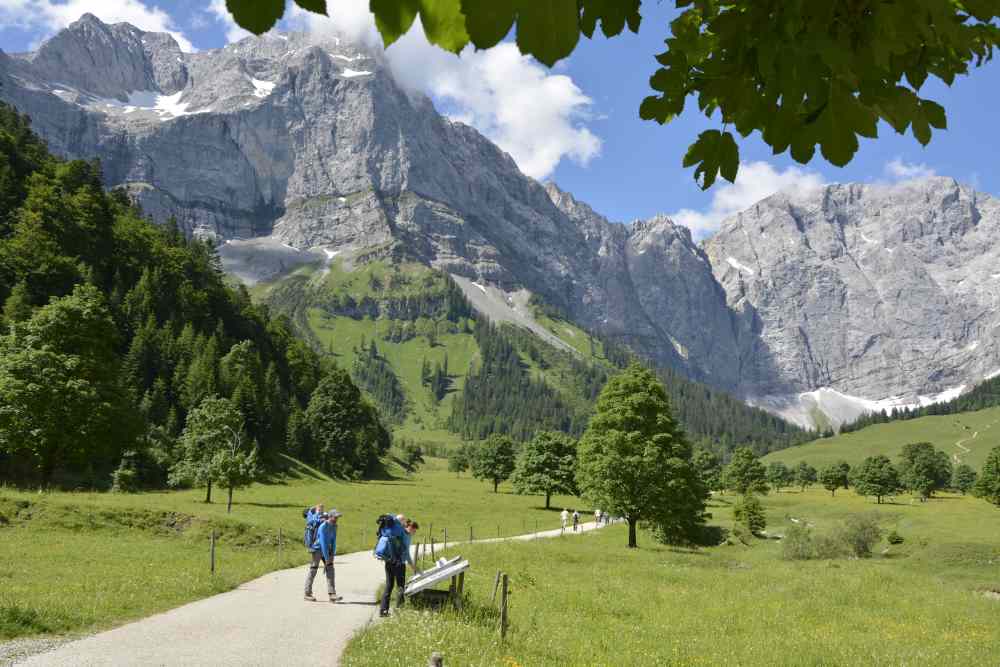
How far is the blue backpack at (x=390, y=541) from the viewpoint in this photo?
1528 cm

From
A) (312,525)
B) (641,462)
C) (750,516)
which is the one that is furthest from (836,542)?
(312,525)

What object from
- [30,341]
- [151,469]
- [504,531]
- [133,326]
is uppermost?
[133,326]

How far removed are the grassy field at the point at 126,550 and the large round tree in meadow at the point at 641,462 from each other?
11361 mm

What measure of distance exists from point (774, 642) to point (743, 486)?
11131 centimetres

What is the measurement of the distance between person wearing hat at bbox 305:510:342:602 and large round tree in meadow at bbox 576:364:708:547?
1101 inches

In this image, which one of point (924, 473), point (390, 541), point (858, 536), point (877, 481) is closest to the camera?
point (390, 541)

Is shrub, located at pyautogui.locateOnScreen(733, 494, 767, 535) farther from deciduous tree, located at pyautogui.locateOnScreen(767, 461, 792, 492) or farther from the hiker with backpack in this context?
deciduous tree, located at pyautogui.locateOnScreen(767, 461, 792, 492)

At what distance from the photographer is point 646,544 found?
47.5 m

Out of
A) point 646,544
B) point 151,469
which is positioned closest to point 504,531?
point 646,544

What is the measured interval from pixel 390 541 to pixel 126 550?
15.8 meters

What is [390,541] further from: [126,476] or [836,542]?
[126,476]

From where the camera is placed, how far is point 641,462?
43375 mm

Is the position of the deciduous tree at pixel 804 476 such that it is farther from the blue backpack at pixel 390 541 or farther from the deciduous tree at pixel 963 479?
the blue backpack at pixel 390 541

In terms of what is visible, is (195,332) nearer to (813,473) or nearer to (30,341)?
(30,341)
